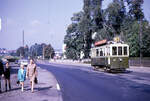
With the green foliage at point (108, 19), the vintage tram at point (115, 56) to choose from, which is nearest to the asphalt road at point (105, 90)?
the vintage tram at point (115, 56)

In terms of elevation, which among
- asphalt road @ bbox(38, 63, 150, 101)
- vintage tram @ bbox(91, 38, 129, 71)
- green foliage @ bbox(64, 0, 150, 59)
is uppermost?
green foliage @ bbox(64, 0, 150, 59)

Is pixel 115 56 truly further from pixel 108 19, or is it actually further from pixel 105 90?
pixel 108 19

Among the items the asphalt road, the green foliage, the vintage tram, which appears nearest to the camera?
the asphalt road

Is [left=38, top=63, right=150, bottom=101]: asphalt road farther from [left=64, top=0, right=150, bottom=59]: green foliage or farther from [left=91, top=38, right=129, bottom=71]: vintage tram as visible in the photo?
[left=64, top=0, right=150, bottom=59]: green foliage

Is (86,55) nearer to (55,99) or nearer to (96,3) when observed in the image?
(96,3)

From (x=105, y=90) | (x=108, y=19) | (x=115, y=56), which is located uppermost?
(x=108, y=19)

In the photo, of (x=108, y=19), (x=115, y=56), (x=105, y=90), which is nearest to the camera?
(x=105, y=90)

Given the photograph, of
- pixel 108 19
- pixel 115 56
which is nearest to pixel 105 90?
pixel 115 56

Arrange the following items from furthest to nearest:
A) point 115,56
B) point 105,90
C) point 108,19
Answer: point 108,19 < point 115,56 < point 105,90

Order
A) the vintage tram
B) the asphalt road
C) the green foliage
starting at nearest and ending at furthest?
1. the asphalt road
2. the vintage tram
3. the green foliage

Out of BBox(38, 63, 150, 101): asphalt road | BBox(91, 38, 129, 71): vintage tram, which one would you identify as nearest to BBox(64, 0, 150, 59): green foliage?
BBox(91, 38, 129, 71): vintage tram

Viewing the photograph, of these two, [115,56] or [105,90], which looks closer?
[105,90]

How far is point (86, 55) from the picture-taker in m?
78.6

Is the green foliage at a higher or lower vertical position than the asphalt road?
higher
